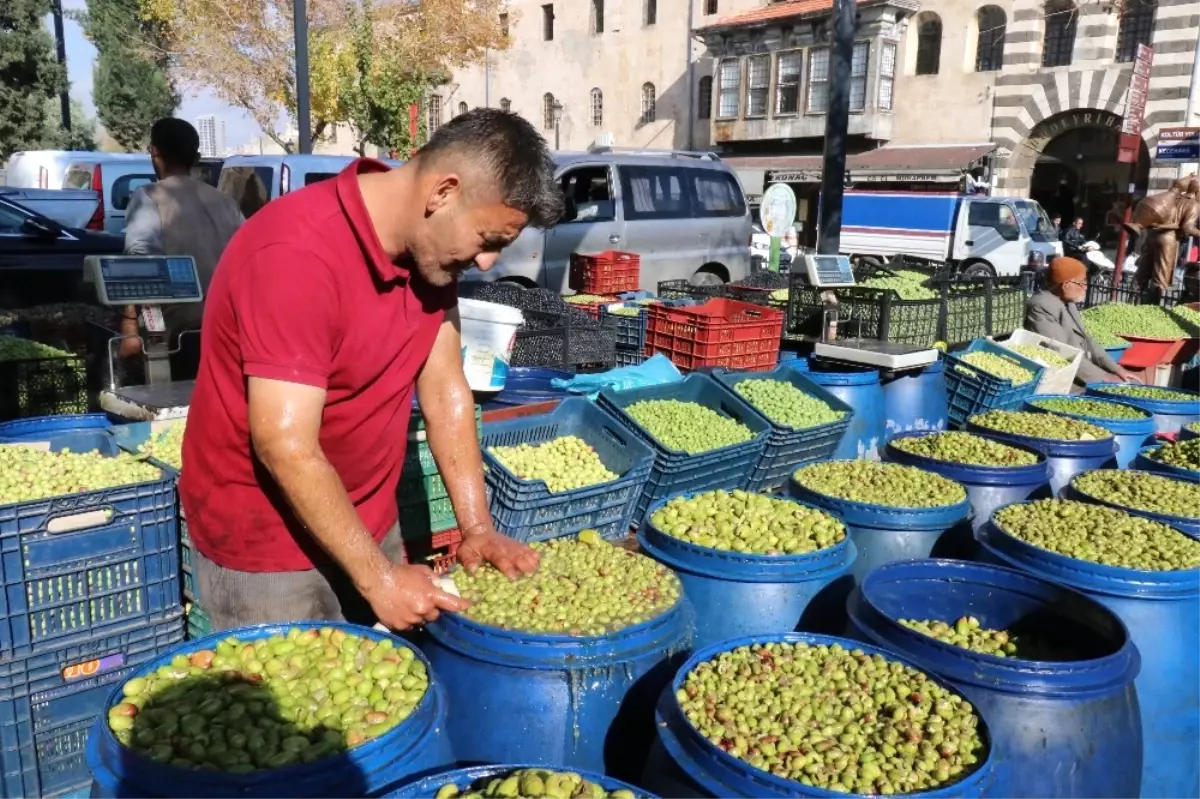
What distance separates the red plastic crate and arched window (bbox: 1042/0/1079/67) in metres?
20.5

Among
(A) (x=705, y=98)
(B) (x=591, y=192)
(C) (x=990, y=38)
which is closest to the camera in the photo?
(B) (x=591, y=192)

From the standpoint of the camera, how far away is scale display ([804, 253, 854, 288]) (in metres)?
6.70

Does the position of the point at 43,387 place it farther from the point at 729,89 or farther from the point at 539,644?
the point at 729,89

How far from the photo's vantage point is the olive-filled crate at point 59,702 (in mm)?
2682

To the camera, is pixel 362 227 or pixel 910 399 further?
pixel 910 399

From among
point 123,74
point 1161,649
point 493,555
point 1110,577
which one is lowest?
point 1161,649

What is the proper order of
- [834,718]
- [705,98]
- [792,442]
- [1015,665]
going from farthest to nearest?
[705,98] → [792,442] → [1015,665] → [834,718]

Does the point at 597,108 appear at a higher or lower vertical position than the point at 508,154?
higher

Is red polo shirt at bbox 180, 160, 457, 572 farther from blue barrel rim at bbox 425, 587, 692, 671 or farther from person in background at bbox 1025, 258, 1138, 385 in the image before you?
person in background at bbox 1025, 258, 1138, 385

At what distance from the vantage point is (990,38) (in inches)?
1020

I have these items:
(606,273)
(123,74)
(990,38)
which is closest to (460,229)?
(606,273)

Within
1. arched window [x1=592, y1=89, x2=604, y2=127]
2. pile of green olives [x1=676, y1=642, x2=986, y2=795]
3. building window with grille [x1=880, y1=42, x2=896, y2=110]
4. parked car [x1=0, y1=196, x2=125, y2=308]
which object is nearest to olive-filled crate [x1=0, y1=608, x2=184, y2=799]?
pile of green olives [x1=676, y1=642, x2=986, y2=795]

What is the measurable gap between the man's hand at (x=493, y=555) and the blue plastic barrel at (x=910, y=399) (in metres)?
3.90

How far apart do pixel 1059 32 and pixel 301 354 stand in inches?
1108
